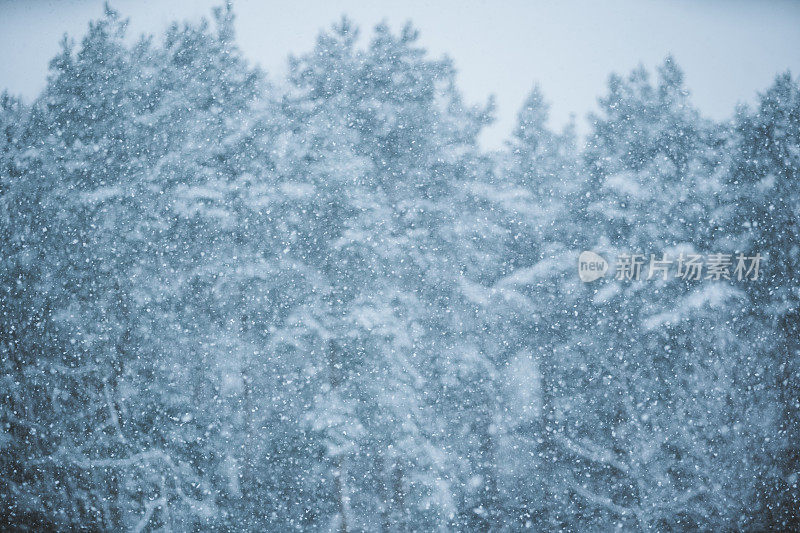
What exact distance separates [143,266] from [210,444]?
0.97ft

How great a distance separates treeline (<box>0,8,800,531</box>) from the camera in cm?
71

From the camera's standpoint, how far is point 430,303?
710 millimetres

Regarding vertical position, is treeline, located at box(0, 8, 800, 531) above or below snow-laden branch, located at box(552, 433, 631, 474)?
above

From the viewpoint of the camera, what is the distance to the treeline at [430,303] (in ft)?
2.31

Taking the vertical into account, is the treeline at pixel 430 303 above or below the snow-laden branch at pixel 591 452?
above

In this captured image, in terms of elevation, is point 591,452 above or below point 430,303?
below

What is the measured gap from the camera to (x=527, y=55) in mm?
727

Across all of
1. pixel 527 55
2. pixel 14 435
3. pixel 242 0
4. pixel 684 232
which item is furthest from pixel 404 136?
pixel 14 435

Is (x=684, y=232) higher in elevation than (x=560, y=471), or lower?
higher

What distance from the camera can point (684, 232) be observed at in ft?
2.30

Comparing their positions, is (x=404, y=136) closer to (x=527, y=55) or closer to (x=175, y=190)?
(x=527, y=55)

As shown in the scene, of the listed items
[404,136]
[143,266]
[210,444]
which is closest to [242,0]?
[404,136]

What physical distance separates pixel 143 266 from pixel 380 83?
1.52ft

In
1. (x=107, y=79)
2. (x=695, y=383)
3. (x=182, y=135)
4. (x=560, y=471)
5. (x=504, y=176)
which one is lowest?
(x=560, y=471)
